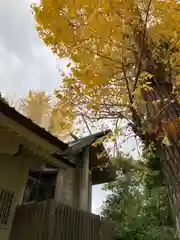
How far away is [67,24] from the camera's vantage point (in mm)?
3061

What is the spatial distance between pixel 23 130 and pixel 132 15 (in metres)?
2.13

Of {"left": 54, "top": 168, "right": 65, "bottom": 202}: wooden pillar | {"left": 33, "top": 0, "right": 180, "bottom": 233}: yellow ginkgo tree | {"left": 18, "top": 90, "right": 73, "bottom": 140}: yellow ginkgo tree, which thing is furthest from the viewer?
{"left": 18, "top": 90, "right": 73, "bottom": 140}: yellow ginkgo tree

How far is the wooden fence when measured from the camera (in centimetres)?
399

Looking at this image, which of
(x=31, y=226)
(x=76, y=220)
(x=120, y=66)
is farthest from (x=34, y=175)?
(x=120, y=66)

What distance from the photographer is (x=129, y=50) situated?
3164mm

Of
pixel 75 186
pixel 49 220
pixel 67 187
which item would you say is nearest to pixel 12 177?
pixel 49 220

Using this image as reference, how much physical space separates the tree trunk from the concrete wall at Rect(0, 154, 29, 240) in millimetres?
2425

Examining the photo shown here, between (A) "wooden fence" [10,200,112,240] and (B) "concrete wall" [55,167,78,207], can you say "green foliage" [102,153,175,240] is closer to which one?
(B) "concrete wall" [55,167,78,207]

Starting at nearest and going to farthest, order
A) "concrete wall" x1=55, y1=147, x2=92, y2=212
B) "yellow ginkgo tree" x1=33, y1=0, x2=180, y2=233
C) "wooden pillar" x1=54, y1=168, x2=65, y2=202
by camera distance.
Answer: "yellow ginkgo tree" x1=33, y1=0, x2=180, y2=233, "wooden pillar" x1=54, y1=168, x2=65, y2=202, "concrete wall" x1=55, y1=147, x2=92, y2=212

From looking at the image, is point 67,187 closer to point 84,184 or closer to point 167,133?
point 84,184

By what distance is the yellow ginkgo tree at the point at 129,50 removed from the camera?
2.82 metres

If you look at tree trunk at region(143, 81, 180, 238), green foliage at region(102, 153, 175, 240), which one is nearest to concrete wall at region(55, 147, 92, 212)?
green foliage at region(102, 153, 175, 240)

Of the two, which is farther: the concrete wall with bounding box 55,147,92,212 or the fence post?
the concrete wall with bounding box 55,147,92,212

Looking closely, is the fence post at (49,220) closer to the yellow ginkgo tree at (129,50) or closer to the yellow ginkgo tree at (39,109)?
the yellow ginkgo tree at (129,50)
